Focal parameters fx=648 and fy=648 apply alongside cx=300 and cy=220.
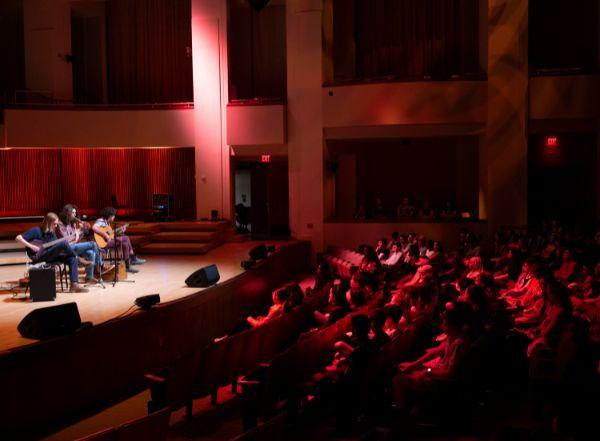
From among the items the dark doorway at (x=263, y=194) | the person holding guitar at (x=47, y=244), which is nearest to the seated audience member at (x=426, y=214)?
the dark doorway at (x=263, y=194)

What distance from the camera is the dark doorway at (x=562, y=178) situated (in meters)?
14.7

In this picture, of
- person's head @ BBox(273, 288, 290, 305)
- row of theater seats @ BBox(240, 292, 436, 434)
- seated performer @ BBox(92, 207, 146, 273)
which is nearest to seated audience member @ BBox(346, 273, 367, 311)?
person's head @ BBox(273, 288, 290, 305)

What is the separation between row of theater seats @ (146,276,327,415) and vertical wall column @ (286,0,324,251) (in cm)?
801

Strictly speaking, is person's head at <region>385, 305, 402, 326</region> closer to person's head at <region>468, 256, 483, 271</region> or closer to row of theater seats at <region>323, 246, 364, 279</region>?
person's head at <region>468, 256, 483, 271</region>

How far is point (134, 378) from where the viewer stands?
5.91m

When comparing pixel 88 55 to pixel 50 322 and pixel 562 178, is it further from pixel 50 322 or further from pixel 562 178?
pixel 50 322

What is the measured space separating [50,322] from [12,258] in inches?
240

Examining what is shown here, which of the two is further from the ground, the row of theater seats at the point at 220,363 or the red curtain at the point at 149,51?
the red curtain at the point at 149,51

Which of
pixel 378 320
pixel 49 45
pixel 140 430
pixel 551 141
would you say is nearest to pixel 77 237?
pixel 378 320

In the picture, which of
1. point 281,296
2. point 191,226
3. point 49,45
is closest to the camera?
point 281,296

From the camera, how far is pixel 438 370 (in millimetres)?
4344

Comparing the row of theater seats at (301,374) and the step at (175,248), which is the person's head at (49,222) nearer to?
the row of theater seats at (301,374)

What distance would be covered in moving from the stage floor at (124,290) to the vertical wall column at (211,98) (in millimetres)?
2753

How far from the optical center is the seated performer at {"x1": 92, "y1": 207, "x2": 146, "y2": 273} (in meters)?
→ 8.33
